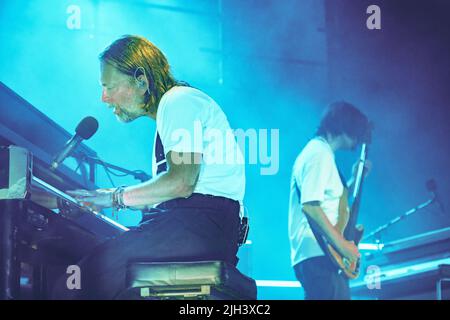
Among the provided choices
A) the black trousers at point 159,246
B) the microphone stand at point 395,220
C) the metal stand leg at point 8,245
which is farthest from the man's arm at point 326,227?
the metal stand leg at point 8,245

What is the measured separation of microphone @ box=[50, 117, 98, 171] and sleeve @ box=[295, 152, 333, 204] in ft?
3.27

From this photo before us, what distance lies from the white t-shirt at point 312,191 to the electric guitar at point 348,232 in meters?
0.04

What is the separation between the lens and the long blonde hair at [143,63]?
241cm

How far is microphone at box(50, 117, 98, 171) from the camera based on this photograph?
2.73m

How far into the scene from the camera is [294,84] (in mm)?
4414

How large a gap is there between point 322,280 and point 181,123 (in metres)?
1.34

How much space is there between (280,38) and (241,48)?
249 mm

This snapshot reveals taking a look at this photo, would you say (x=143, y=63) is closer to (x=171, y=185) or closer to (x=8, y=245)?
(x=171, y=185)

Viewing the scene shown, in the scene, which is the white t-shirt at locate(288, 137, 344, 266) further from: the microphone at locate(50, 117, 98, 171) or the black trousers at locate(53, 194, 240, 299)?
the black trousers at locate(53, 194, 240, 299)

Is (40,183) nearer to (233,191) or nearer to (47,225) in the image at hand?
(47,225)

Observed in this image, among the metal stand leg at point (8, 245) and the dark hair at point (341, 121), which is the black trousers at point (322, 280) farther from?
the metal stand leg at point (8, 245)

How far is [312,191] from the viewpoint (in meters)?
3.31
